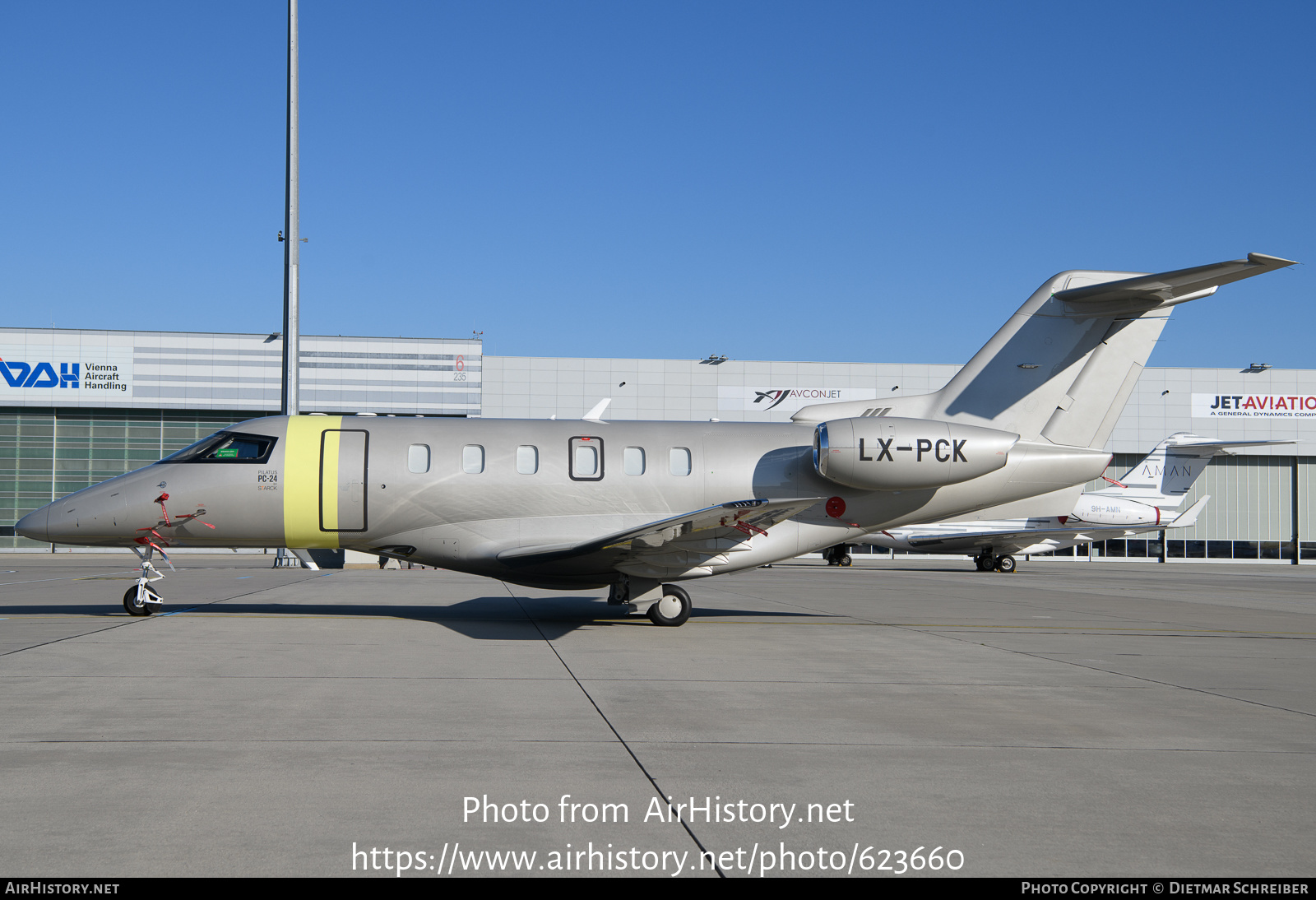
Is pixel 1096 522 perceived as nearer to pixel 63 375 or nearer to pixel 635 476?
pixel 635 476

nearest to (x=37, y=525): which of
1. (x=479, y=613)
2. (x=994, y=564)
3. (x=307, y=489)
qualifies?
(x=307, y=489)

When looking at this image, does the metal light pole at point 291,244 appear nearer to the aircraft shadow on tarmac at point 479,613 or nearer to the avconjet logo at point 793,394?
the aircraft shadow on tarmac at point 479,613

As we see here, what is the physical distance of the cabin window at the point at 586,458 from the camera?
14.7 m

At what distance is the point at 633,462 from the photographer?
14844 millimetres

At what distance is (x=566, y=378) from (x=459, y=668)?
43547 millimetres

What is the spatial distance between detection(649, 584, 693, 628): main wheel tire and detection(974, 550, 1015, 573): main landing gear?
2960 centimetres

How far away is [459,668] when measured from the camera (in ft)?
32.4

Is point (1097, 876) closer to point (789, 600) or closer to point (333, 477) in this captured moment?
point (333, 477)

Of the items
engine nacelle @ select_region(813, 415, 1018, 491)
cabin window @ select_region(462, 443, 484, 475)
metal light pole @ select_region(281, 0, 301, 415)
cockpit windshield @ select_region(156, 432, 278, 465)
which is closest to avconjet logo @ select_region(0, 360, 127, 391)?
metal light pole @ select_region(281, 0, 301, 415)

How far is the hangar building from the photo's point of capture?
48469mm

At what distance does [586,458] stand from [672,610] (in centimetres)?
269

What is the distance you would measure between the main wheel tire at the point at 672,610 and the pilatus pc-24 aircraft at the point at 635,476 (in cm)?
3

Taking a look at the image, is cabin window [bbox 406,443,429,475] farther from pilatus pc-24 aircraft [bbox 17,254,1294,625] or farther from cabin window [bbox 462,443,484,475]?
cabin window [bbox 462,443,484,475]

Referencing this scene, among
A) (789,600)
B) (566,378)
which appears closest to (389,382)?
(566,378)
